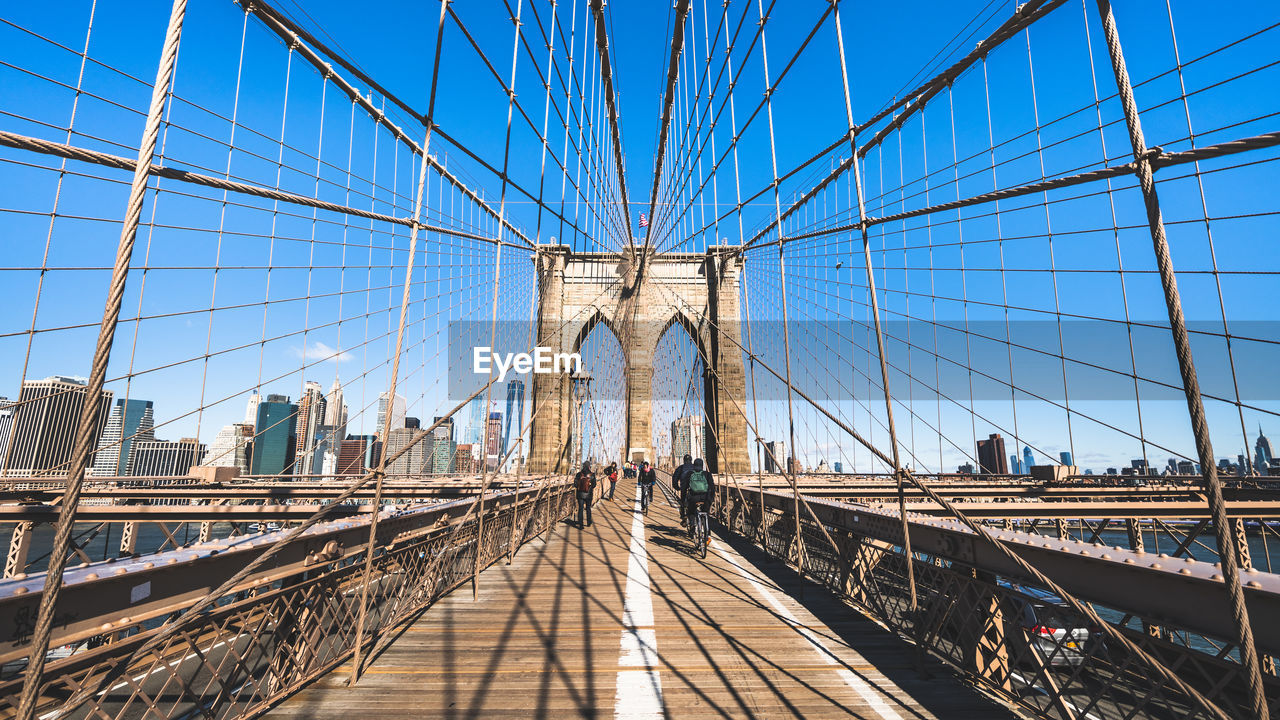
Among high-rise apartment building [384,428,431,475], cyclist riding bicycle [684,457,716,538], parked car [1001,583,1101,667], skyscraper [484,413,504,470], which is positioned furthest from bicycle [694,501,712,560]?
parked car [1001,583,1101,667]

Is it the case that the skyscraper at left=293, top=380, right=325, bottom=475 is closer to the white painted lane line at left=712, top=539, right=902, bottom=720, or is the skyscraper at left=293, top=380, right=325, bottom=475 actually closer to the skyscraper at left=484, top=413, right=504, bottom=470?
the skyscraper at left=484, top=413, right=504, bottom=470

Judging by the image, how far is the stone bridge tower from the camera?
22.7 meters

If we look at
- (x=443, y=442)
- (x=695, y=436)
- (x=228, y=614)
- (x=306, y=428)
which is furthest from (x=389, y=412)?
(x=443, y=442)

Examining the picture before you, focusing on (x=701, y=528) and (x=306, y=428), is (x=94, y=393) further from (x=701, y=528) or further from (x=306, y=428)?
(x=306, y=428)

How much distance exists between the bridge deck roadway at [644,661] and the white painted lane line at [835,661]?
0.4 inches

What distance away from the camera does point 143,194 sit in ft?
5.98

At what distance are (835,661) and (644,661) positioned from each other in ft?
4.28

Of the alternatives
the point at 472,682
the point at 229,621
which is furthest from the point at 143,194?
the point at 472,682

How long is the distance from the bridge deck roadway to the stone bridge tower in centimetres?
1589

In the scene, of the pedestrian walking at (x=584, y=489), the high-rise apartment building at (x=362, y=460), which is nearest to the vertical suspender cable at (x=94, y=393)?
the high-rise apartment building at (x=362, y=460)

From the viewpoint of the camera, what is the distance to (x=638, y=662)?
3.51m

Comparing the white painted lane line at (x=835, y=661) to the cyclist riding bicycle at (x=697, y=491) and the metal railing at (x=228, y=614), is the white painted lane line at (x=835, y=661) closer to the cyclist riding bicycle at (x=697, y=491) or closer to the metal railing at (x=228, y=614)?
the cyclist riding bicycle at (x=697, y=491)

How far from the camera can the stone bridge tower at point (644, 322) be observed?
22734mm

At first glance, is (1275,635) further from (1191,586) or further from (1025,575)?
(1025,575)
